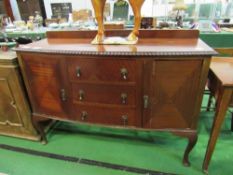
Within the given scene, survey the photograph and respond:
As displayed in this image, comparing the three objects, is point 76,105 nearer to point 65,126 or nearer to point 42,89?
point 42,89

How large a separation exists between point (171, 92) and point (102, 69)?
46 centimetres

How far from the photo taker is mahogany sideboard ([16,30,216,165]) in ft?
3.56

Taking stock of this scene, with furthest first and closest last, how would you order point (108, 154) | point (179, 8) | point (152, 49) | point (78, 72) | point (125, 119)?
point (179, 8) → point (108, 154) → point (125, 119) → point (78, 72) → point (152, 49)

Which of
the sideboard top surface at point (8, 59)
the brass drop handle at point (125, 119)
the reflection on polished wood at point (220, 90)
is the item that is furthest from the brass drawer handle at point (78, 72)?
the reflection on polished wood at point (220, 90)

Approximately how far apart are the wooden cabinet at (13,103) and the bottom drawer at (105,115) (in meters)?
0.51

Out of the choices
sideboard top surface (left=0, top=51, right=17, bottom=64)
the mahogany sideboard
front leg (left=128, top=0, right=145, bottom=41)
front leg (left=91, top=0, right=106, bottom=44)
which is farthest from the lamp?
sideboard top surface (left=0, top=51, right=17, bottom=64)

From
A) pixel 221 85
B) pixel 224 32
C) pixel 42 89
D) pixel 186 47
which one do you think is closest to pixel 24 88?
pixel 42 89

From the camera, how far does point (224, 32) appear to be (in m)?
2.12

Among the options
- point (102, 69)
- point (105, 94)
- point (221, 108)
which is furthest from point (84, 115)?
point (221, 108)

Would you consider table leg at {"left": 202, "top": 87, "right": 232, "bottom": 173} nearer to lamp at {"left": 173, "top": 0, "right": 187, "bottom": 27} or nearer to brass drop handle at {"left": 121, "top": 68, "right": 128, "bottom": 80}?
brass drop handle at {"left": 121, "top": 68, "right": 128, "bottom": 80}

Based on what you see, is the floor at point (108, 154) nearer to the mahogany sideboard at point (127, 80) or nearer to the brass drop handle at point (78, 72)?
the mahogany sideboard at point (127, 80)

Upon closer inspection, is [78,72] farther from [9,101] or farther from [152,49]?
[9,101]

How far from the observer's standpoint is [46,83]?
4.44 feet

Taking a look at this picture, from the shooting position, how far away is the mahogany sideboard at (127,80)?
108 centimetres
